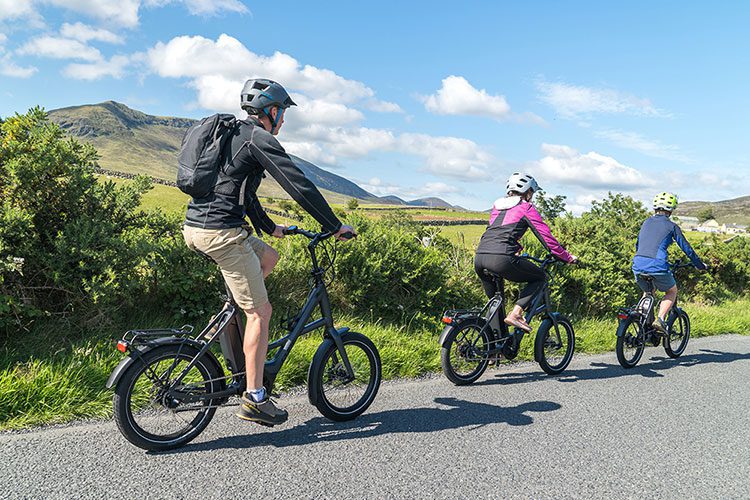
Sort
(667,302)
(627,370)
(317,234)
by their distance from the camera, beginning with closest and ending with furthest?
(317,234), (627,370), (667,302)

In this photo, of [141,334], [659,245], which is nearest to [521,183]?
[659,245]

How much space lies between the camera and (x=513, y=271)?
566cm

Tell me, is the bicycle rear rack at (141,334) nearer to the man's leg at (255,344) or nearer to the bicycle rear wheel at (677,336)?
the man's leg at (255,344)

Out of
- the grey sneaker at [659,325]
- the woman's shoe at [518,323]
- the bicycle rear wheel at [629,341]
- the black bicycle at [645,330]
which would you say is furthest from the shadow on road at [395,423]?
the grey sneaker at [659,325]

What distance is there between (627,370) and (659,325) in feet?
3.49

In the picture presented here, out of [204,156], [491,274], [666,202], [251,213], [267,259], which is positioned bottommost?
[491,274]

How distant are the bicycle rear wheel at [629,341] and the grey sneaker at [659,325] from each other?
1.08 feet

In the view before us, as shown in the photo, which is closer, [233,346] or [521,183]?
[233,346]

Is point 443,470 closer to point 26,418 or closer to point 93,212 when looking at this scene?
point 26,418

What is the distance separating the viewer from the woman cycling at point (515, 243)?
5.57m

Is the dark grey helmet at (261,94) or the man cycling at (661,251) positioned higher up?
the dark grey helmet at (261,94)

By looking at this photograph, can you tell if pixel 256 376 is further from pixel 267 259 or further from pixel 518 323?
pixel 518 323

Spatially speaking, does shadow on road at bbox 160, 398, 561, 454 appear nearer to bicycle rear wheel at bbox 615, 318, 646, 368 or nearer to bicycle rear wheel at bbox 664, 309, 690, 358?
bicycle rear wheel at bbox 615, 318, 646, 368

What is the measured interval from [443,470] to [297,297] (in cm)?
311
